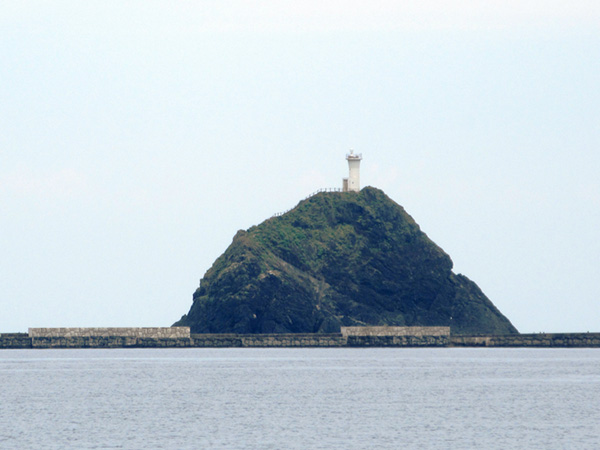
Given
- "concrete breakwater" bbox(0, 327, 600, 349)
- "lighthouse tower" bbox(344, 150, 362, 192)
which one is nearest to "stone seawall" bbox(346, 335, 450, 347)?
"concrete breakwater" bbox(0, 327, 600, 349)

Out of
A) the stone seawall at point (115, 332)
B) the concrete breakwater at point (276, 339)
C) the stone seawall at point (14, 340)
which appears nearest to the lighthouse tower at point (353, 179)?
the concrete breakwater at point (276, 339)

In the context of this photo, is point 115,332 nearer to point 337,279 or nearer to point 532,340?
point 337,279

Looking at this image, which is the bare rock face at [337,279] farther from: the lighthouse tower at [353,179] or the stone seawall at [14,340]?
the stone seawall at [14,340]

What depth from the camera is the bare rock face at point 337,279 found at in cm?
14062

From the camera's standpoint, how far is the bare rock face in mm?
140625
